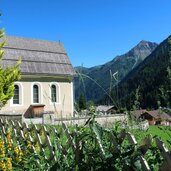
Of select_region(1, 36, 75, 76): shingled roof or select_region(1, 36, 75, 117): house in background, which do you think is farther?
select_region(1, 36, 75, 76): shingled roof

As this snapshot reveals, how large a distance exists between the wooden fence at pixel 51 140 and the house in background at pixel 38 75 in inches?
923

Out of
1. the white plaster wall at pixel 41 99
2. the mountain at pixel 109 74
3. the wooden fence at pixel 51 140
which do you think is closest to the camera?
the wooden fence at pixel 51 140

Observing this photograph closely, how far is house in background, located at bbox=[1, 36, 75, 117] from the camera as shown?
3275 centimetres

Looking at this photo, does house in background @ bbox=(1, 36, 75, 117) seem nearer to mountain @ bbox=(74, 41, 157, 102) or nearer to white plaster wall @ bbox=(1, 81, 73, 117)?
white plaster wall @ bbox=(1, 81, 73, 117)

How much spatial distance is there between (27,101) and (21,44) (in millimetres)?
6469

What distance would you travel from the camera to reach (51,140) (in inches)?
267

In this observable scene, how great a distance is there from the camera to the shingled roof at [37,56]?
3368 centimetres

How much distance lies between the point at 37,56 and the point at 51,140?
29.6m

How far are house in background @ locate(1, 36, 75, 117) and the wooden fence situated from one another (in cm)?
2344

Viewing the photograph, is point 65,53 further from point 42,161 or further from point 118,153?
point 118,153

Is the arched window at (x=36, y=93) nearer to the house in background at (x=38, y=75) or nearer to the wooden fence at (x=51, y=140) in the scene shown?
the house in background at (x=38, y=75)

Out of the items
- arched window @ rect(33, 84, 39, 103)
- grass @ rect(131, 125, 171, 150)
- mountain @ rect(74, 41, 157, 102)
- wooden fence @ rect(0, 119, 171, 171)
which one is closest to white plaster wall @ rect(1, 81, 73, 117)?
arched window @ rect(33, 84, 39, 103)

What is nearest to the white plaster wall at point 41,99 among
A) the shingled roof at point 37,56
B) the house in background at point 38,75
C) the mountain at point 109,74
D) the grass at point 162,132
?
the house in background at point 38,75

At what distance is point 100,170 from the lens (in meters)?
3.68
